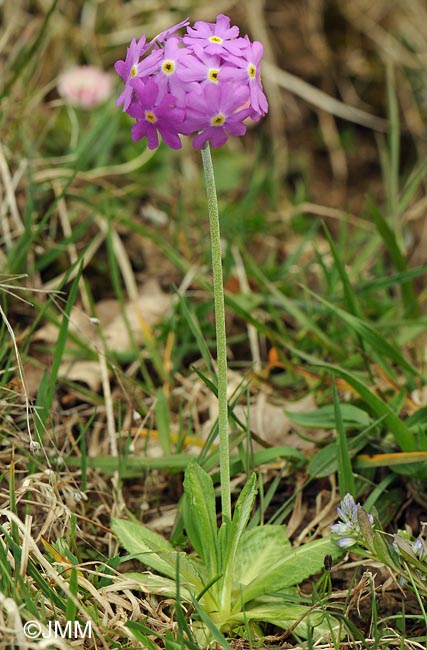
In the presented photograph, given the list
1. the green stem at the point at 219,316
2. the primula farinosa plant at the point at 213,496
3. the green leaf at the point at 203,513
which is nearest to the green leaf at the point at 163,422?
the primula farinosa plant at the point at 213,496

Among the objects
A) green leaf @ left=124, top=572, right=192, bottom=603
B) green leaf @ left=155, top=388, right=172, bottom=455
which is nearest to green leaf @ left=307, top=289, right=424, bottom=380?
green leaf @ left=155, top=388, right=172, bottom=455

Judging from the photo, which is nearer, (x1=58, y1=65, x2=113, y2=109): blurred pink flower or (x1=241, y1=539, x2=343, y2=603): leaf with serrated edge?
(x1=241, y1=539, x2=343, y2=603): leaf with serrated edge

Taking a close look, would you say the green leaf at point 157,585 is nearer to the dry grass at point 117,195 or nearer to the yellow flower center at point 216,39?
the dry grass at point 117,195

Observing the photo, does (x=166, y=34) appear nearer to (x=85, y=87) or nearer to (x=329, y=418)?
(x=329, y=418)

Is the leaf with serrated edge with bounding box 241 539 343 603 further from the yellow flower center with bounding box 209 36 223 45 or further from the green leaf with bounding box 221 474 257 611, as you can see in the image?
the yellow flower center with bounding box 209 36 223 45

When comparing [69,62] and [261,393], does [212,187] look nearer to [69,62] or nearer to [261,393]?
[261,393]

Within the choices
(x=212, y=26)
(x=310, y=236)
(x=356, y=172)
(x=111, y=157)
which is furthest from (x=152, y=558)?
(x=356, y=172)

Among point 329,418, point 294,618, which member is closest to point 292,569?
point 294,618
